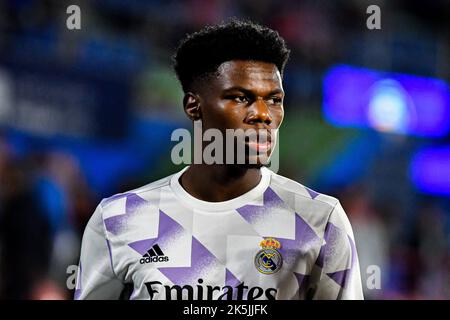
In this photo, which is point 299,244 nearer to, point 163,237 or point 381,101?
point 163,237

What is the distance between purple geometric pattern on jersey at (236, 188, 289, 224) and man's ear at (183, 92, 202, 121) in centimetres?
43

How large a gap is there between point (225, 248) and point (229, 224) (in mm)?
103

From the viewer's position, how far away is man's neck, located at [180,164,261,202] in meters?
2.88

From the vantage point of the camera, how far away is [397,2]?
9352 mm

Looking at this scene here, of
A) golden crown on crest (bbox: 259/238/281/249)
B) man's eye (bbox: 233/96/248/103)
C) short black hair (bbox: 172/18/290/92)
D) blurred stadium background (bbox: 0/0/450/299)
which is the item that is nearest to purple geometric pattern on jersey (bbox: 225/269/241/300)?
golden crown on crest (bbox: 259/238/281/249)

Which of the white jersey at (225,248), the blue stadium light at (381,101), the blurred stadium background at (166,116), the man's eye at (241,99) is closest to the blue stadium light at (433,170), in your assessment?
the blue stadium light at (381,101)

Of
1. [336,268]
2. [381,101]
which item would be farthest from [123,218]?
[381,101]

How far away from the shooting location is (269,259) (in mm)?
2703

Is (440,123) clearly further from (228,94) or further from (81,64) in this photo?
(228,94)

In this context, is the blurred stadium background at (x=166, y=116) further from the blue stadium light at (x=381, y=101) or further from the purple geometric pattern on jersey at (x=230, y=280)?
the purple geometric pattern on jersey at (x=230, y=280)

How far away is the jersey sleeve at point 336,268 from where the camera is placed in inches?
107

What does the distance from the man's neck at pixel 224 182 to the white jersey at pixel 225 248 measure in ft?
0.09
